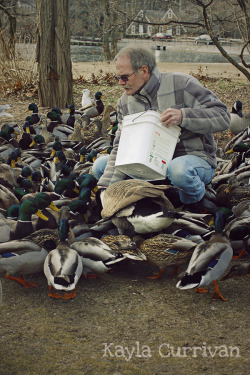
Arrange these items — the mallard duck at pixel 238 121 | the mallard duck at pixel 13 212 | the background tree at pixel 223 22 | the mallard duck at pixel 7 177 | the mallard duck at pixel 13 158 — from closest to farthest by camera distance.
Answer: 1. the mallard duck at pixel 13 212
2. the mallard duck at pixel 7 177
3. the mallard duck at pixel 13 158
4. the background tree at pixel 223 22
5. the mallard duck at pixel 238 121

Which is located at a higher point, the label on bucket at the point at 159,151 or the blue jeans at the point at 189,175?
the label on bucket at the point at 159,151

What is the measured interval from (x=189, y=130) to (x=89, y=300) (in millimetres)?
1915

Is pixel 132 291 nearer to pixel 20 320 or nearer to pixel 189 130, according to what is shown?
pixel 20 320

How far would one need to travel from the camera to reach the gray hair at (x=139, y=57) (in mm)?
4922

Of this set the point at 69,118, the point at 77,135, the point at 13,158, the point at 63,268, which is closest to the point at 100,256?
the point at 63,268

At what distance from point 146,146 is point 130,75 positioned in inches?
32.2

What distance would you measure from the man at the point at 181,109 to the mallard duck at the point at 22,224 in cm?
77

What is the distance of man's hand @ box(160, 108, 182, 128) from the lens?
4680 millimetres

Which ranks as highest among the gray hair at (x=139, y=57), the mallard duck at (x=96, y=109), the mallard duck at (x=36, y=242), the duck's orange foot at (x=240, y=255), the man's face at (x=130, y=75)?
the gray hair at (x=139, y=57)

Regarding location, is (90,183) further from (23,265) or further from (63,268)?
(63,268)

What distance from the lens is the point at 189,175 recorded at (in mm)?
4945

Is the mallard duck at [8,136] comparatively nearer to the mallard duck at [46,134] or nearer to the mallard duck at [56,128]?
the mallard duck at [46,134]

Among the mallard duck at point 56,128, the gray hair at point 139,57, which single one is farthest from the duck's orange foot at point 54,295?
the mallard duck at point 56,128

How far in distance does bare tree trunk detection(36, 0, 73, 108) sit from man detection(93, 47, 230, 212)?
6019mm
